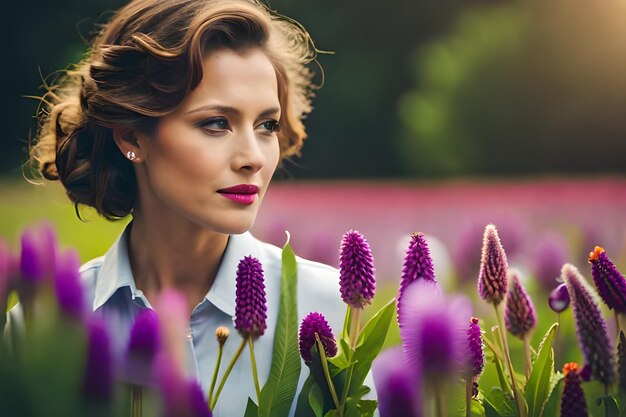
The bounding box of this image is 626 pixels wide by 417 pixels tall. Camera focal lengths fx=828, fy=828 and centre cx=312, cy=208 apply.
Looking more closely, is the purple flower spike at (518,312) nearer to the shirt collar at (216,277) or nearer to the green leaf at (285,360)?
the green leaf at (285,360)

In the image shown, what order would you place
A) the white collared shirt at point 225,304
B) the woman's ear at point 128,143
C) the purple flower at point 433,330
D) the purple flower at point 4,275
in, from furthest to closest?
the woman's ear at point 128,143, the white collared shirt at point 225,304, the purple flower at point 4,275, the purple flower at point 433,330

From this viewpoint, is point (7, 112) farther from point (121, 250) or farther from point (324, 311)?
point (324, 311)

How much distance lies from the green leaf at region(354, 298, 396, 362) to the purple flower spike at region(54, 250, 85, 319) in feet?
0.80

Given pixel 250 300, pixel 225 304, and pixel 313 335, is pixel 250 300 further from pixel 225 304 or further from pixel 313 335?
pixel 225 304

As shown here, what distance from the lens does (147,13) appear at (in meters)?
1.07

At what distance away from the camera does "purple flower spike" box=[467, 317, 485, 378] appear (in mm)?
708

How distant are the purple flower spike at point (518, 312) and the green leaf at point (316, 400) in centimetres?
19

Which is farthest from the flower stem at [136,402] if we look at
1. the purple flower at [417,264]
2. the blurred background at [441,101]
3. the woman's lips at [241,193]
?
the blurred background at [441,101]

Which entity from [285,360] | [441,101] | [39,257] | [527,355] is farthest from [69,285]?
[441,101]

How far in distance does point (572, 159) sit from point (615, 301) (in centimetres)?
442

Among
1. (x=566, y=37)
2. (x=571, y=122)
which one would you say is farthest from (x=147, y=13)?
(x=571, y=122)

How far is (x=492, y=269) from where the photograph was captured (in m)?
0.75

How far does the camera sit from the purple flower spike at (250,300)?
73cm

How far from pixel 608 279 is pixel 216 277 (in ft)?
1.69
